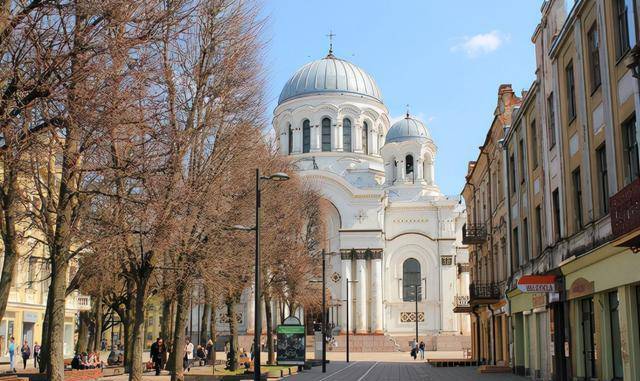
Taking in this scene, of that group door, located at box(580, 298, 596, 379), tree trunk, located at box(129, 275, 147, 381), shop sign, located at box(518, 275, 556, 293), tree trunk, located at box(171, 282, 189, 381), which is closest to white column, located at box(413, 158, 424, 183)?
tree trunk, located at box(171, 282, 189, 381)

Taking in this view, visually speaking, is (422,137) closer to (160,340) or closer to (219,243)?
(160,340)

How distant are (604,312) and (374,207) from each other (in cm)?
5233

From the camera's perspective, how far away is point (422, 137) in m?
73.4

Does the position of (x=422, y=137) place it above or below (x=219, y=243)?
above

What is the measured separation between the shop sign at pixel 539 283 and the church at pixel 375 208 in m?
43.7

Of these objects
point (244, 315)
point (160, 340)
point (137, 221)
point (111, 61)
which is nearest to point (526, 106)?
point (137, 221)

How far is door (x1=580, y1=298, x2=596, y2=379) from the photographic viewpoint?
1894cm

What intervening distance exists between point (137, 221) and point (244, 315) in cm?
5204

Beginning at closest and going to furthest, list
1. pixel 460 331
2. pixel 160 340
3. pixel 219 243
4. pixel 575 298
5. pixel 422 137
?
pixel 575 298, pixel 219 243, pixel 160 340, pixel 460 331, pixel 422 137

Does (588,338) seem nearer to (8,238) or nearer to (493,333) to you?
(8,238)

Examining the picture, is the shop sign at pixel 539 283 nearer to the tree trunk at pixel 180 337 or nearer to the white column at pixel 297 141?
the tree trunk at pixel 180 337

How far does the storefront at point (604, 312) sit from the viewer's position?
50.8 feet

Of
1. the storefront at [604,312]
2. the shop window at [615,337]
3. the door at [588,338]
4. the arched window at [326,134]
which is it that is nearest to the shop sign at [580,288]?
the storefront at [604,312]

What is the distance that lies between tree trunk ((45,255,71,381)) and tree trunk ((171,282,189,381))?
480 centimetres
